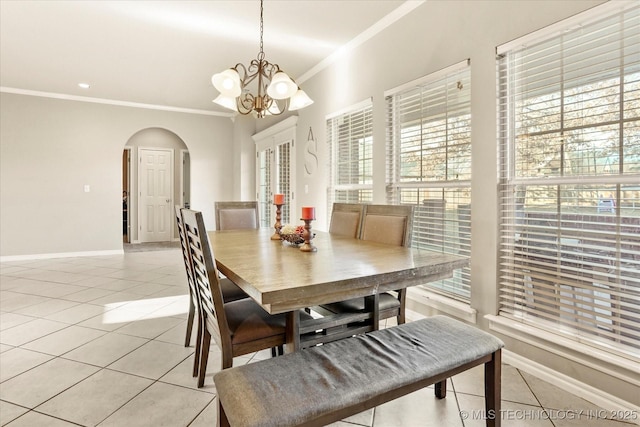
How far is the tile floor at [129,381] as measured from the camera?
1618 millimetres

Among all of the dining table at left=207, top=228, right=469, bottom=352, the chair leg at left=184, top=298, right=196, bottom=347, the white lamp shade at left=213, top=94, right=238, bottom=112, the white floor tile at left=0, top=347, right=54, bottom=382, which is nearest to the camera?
the dining table at left=207, top=228, right=469, bottom=352

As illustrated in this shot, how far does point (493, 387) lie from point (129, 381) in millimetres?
1891

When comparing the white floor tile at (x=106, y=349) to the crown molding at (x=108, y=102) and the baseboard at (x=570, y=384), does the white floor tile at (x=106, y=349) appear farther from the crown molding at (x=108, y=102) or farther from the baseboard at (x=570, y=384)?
the crown molding at (x=108, y=102)

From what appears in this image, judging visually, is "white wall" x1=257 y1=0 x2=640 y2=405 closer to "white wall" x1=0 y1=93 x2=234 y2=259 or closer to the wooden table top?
the wooden table top

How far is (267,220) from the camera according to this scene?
6.06 metres

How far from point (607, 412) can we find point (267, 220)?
506cm

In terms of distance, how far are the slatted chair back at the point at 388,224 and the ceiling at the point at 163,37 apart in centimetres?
176

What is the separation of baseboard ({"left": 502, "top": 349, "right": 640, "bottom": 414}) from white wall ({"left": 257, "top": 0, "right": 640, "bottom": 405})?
0.02 meters

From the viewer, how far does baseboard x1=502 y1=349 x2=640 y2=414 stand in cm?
163

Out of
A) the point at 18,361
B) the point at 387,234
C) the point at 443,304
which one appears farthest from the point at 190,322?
the point at 443,304

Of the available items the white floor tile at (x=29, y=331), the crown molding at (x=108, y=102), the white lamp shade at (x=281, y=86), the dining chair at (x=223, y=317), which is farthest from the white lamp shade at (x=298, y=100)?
the crown molding at (x=108, y=102)

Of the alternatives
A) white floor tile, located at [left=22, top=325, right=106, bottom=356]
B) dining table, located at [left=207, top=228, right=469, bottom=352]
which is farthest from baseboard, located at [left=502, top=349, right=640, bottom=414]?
white floor tile, located at [left=22, top=325, right=106, bottom=356]

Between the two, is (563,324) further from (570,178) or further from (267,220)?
(267,220)

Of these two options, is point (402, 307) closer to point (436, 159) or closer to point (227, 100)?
point (436, 159)
